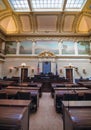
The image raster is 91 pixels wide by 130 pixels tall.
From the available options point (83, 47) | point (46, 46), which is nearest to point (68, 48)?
point (83, 47)

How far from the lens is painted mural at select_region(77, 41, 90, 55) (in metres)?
16.2

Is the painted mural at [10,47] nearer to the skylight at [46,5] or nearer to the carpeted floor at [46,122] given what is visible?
the skylight at [46,5]

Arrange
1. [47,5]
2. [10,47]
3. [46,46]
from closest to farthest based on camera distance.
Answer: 1. [47,5]
2. [46,46]
3. [10,47]

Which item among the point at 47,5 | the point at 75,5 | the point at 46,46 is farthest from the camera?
the point at 46,46

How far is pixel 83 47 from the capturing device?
16.3 meters

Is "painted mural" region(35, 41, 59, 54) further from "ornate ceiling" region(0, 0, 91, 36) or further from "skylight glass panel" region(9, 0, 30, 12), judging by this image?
"skylight glass panel" region(9, 0, 30, 12)

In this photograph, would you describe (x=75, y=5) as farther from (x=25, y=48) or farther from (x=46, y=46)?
(x=25, y=48)

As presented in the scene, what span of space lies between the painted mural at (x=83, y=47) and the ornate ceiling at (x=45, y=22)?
1358 millimetres

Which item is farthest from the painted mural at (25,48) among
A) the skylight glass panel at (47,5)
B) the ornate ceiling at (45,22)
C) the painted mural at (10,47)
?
the skylight glass panel at (47,5)

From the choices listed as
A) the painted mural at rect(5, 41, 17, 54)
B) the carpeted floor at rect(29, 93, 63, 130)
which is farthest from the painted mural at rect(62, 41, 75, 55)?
the carpeted floor at rect(29, 93, 63, 130)

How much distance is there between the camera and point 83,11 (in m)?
13.0

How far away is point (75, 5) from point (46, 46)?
626cm

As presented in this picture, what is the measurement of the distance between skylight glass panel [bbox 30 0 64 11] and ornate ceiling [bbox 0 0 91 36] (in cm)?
51

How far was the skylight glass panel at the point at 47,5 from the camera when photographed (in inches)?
474
